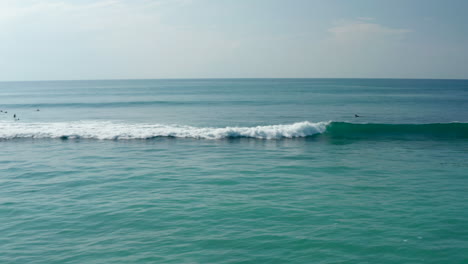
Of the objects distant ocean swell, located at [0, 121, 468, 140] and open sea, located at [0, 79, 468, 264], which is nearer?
open sea, located at [0, 79, 468, 264]

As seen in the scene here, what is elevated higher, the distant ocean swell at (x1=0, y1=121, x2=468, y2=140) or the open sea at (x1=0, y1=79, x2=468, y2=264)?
the distant ocean swell at (x1=0, y1=121, x2=468, y2=140)

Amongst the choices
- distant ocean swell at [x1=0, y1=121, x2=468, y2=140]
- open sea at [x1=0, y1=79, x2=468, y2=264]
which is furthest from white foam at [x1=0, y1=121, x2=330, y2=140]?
open sea at [x1=0, y1=79, x2=468, y2=264]

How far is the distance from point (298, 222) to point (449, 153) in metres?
14.2

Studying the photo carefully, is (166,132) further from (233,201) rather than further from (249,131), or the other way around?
(233,201)

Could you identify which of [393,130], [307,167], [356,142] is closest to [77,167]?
[307,167]

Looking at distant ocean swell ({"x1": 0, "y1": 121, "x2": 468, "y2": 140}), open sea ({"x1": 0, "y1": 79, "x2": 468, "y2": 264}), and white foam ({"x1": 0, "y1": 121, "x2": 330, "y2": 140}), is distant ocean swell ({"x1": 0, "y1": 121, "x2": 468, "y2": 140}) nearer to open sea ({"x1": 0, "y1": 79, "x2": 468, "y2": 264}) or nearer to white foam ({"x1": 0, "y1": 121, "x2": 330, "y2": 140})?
white foam ({"x1": 0, "y1": 121, "x2": 330, "y2": 140})

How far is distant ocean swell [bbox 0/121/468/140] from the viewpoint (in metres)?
25.2

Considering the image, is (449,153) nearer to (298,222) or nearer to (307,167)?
(307,167)

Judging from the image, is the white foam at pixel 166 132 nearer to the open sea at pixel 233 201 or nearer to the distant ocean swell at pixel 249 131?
the distant ocean swell at pixel 249 131

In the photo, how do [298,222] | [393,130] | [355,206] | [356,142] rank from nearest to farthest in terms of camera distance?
[298,222] < [355,206] < [356,142] < [393,130]

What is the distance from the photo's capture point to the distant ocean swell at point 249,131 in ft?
82.7

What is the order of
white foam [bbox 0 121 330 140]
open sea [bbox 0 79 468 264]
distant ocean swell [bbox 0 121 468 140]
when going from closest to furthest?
open sea [bbox 0 79 468 264], white foam [bbox 0 121 330 140], distant ocean swell [bbox 0 121 468 140]

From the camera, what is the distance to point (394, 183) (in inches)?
555

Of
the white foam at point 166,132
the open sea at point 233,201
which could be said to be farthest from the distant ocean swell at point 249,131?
the open sea at point 233,201
